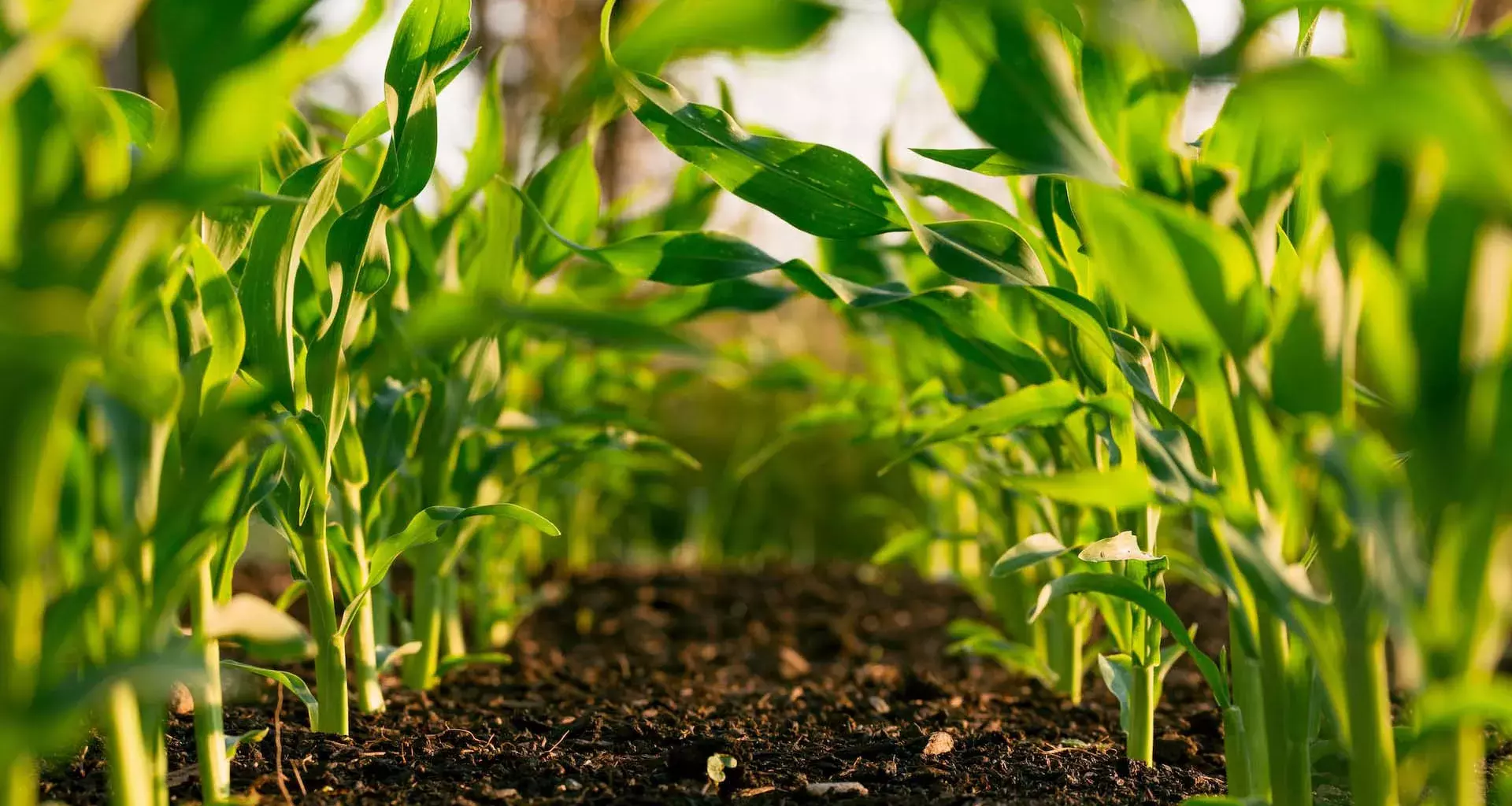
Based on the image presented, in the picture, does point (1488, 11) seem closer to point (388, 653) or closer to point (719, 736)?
point (719, 736)

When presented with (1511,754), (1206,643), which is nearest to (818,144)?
(1511,754)

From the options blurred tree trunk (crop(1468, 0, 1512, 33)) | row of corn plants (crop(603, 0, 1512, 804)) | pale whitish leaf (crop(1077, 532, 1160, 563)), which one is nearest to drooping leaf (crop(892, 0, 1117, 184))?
row of corn plants (crop(603, 0, 1512, 804))

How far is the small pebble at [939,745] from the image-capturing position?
3.63 feet

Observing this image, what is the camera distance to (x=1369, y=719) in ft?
2.33

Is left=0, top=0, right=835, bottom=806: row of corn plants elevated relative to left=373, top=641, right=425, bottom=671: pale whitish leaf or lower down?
elevated

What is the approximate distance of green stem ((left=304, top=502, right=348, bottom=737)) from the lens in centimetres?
106

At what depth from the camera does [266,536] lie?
4137 millimetres

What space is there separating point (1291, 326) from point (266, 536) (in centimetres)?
423

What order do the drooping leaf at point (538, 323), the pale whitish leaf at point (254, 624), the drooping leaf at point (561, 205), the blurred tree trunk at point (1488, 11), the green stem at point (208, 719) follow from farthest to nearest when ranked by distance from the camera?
the blurred tree trunk at point (1488, 11) → the drooping leaf at point (561, 205) → the green stem at point (208, 719) → the pale whitish leaf at point (254, 624) → the drooping leaf at point (538, 323)

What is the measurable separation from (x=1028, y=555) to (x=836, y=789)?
31 cm

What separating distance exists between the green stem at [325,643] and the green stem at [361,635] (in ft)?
0.26

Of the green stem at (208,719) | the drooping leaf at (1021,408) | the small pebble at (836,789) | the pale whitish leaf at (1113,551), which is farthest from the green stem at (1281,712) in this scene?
the green stem at (208,719)

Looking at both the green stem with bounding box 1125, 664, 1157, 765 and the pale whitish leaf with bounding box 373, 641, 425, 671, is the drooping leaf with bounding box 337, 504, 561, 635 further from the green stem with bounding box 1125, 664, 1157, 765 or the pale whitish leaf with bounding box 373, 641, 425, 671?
the green stem with bounding box 1125, 664, 1157, 765

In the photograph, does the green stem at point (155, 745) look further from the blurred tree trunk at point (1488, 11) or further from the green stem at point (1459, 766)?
the blurred tree trunk at point (1488, 11)
